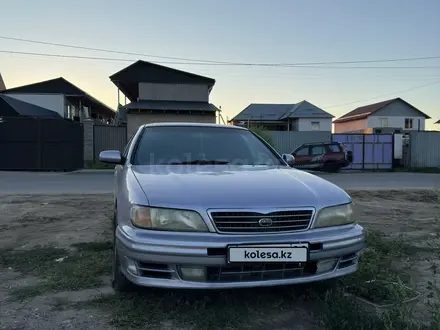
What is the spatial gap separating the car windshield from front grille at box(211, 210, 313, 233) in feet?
4.21

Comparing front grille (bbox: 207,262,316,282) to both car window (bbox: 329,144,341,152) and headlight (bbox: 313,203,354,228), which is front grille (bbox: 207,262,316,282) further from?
car window (bbox: 329,144,341,152)

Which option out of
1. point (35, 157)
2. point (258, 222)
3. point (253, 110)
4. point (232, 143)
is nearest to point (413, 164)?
point (35, 157)

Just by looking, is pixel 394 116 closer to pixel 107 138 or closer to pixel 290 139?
pixel 290 139

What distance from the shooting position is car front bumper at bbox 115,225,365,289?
2527 mm

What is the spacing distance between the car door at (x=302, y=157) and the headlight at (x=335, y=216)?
16.9 meters

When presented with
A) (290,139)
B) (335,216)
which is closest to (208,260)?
(335,216)

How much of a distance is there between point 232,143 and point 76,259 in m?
2.02

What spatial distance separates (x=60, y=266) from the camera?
3.94 meters

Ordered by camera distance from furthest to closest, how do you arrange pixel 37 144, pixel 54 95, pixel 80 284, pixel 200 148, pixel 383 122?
pixel 383 122 → pixel 54 95 → pixel 37 144 → pixel 200 148 → pixel 80 284

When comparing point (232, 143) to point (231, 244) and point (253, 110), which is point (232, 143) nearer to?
point (231, 244)

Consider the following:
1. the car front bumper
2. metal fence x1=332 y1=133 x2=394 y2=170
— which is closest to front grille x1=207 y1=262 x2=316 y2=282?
the car front bumper

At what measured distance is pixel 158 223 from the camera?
2.63 metres

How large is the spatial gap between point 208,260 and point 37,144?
1790cm

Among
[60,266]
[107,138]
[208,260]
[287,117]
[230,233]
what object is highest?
[287,117]
